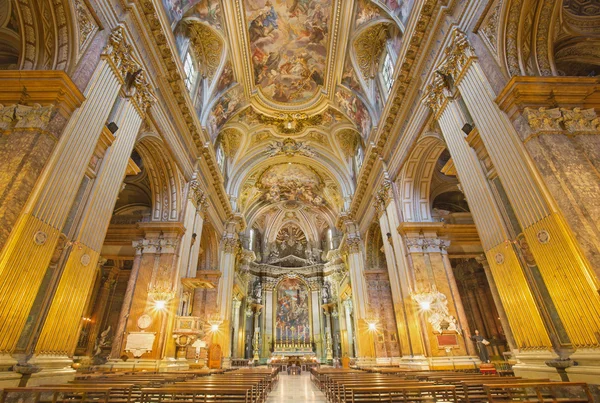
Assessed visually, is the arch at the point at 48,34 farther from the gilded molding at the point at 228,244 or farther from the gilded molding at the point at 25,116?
the gilded molding at the point at 228,244

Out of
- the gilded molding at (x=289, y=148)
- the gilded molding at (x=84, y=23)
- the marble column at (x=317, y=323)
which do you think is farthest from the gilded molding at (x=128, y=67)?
the marble column at (x=317, y=323)

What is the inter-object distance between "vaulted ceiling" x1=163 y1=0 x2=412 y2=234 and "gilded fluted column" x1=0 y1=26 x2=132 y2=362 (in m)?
5.33

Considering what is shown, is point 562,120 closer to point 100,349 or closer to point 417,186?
point 417,186

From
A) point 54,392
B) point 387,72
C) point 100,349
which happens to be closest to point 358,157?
point 387,72

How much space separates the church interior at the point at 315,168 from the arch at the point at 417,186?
3.3 inches

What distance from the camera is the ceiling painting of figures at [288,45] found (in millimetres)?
12891

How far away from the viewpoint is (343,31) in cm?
1302

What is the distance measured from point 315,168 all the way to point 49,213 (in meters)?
Result: 18.1

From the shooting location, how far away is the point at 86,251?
5695 mm

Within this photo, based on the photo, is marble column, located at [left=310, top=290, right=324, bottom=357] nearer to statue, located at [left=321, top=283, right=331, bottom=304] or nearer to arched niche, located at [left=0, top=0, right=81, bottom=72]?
statue, located at [left=321, top=283, right=331, bottom=304]

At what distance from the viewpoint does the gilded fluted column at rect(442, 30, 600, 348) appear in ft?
13.9

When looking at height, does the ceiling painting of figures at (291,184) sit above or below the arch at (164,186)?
above

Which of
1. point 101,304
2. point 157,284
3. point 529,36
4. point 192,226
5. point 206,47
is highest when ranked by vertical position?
point 206,47

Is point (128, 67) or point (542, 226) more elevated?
point (128, 67)
